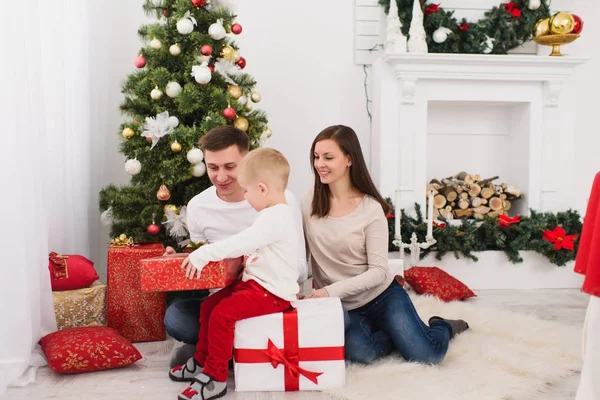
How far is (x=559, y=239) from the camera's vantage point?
3480mm

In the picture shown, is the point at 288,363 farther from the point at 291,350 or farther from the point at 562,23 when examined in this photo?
the point at 562,23

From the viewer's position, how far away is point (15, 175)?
6.57ft

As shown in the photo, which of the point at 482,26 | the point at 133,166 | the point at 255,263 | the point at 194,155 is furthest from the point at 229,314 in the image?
the point at 482,26

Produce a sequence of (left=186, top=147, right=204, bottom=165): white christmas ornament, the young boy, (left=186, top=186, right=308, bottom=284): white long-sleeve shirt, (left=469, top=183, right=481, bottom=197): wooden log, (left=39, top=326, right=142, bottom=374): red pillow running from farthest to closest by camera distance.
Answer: (left=469, top=183, right=481, bottom=197): wooden log
(left=186, top=147, right=204, bottom=165): white christmas ornament
(left=186, top=186, right=308, bottom=284): white long-sleeve shirt
(left=39, top=326, right=142, bottom=374): red pillow
the young boy

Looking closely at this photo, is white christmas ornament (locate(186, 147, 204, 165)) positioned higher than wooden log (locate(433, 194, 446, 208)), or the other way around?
A: white christmas ornament (locate(186, 147, 204, 165))

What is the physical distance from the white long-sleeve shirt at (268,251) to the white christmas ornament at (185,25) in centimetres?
140

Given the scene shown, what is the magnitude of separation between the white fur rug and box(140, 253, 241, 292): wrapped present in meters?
0.55

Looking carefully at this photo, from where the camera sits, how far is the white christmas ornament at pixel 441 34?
144 inches

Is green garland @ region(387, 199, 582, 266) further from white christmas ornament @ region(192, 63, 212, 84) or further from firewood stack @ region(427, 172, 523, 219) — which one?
white christmas ornament @ region(192, 63, 212, 84)

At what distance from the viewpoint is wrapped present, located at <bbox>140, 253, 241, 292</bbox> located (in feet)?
6.11

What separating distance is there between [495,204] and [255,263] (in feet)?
7.91

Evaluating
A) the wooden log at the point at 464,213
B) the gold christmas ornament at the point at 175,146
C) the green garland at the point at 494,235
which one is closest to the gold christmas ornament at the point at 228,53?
the gold christmas ornament at the point at 175,146

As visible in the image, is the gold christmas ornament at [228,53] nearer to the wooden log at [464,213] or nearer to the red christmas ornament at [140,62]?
the red christmas ornament at [140,62]

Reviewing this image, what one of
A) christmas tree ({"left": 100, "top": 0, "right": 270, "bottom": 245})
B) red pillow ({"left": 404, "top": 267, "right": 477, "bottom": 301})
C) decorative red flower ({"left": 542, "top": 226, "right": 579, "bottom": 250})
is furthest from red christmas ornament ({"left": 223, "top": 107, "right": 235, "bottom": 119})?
decorative red flower ({"left": 542, "top": 226, "right": 579, "bottom": 250})
